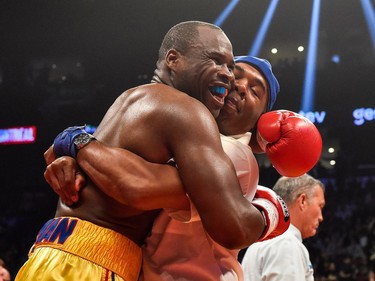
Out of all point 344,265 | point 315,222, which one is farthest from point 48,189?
point 315,222

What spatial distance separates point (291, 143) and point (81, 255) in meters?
0.75

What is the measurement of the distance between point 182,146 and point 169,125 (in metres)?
0.07

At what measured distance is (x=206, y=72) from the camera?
182 centimetres

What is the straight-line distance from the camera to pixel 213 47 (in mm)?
1853

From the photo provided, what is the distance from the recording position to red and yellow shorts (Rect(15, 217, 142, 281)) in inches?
63.3

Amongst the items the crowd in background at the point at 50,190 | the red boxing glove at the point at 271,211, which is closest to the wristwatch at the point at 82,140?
the red boxing glove at the point at 271,211

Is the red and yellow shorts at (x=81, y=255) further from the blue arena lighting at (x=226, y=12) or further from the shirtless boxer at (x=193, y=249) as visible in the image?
the blue arena lighting at (x=226, y=12)

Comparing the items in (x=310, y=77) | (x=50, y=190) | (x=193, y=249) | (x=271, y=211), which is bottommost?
(x=50, y=190)

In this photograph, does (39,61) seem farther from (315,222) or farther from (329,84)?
(315,222)

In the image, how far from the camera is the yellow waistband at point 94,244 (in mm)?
1638

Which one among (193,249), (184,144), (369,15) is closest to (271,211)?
(193,249)

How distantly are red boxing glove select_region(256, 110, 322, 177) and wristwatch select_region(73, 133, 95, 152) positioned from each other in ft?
2.03

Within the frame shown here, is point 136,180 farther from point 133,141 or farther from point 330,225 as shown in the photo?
point 330,225

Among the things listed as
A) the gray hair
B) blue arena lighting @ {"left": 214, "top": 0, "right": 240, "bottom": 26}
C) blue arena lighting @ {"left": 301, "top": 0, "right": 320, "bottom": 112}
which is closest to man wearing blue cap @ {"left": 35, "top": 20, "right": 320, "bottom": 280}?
the gray hair
